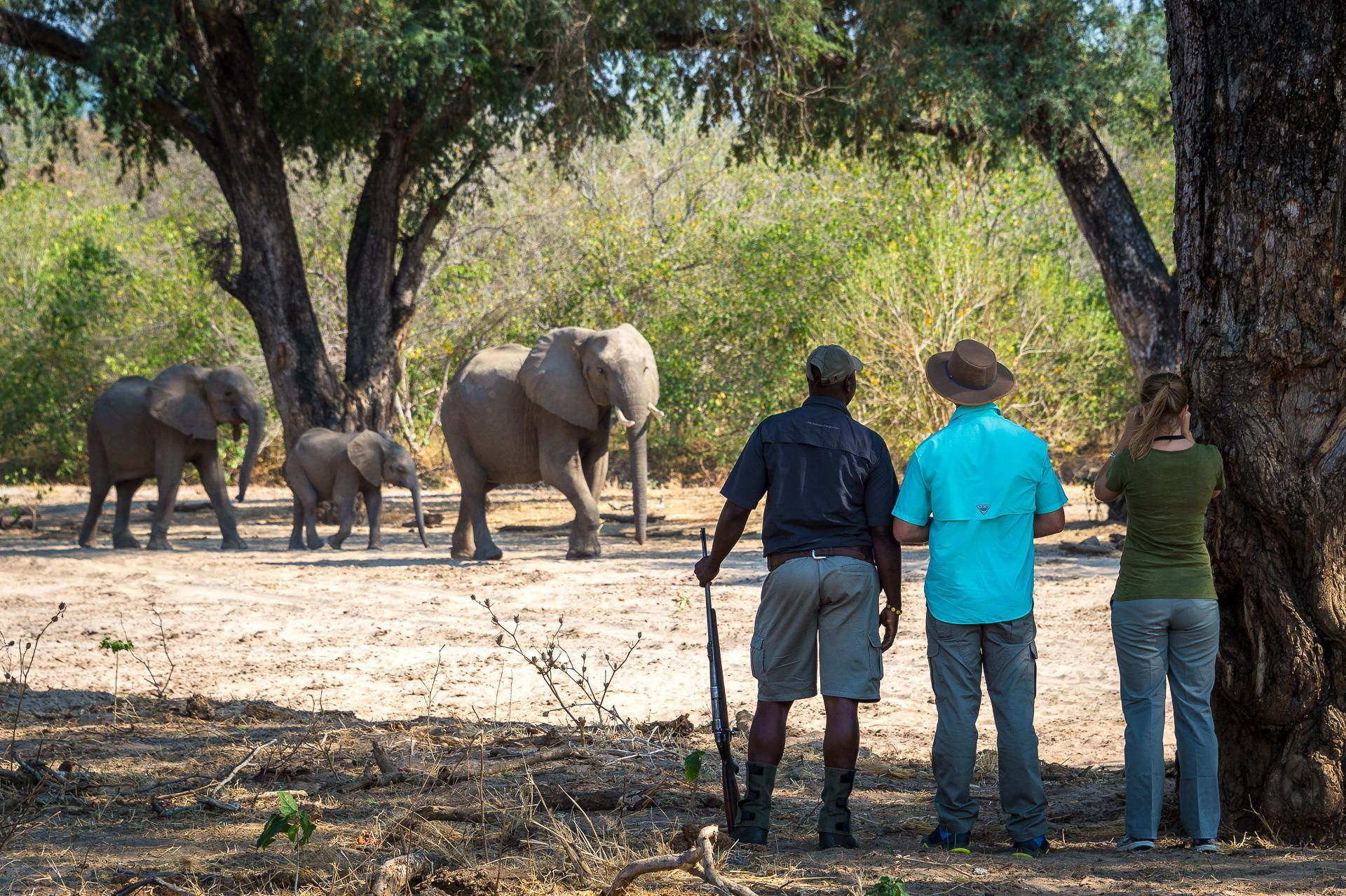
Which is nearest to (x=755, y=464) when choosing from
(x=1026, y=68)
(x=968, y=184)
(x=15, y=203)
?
(x=1026, y=68)

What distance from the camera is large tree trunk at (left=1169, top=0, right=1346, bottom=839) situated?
16.0 feet

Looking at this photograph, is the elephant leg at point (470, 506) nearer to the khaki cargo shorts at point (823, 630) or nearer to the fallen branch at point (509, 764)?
the fallen branch at point (509, 764)

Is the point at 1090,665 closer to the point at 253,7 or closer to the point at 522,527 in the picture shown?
the point at 522,527

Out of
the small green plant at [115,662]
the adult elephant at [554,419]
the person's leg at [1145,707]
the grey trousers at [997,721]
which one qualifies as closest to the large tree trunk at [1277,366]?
the person's leg at [1145,707]

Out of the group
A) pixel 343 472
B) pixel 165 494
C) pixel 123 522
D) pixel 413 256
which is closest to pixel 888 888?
pixel 343 472

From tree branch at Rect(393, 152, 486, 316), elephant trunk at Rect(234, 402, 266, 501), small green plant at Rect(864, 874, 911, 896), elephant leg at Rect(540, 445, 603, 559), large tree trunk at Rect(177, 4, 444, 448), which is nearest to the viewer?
small green plant at Rect(864, 874, 911, 896)

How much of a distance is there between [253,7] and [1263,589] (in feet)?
47.6

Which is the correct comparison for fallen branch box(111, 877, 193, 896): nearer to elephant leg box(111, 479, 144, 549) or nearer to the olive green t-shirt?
the olive green t-shirt

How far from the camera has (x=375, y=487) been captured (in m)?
15.9

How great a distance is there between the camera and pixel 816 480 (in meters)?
4.95

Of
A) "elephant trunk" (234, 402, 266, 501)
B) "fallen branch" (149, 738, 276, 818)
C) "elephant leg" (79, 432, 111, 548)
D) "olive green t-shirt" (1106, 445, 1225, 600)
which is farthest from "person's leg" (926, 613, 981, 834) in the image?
"elephant leg" (79, 432, 111, 548)

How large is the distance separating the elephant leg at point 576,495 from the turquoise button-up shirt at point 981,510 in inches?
348

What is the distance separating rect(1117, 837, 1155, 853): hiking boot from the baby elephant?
11430mm

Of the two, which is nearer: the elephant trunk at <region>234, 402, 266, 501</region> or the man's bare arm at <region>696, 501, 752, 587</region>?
the man's bare arm at <region>696, 501, 752, 587</region>
